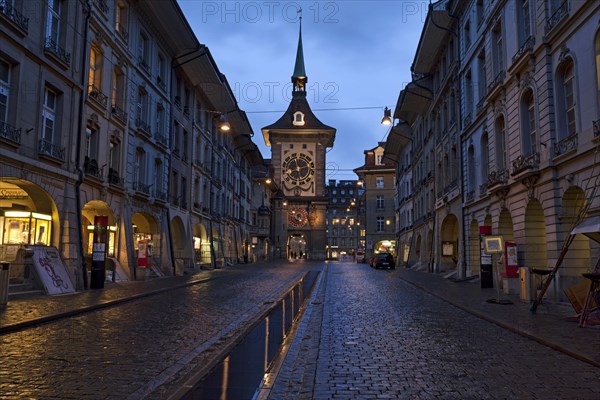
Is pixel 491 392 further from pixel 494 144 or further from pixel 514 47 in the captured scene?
pixel 494 144

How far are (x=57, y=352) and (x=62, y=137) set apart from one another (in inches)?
522

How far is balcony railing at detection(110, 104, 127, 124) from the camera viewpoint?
966 inches

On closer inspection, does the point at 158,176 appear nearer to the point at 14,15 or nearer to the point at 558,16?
the point at 14,15

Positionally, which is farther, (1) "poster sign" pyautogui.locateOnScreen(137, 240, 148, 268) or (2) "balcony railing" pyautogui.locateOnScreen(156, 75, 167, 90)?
(2) "balcony railing" pyautogui.locateOnScreen(156, 75, 167, 90)

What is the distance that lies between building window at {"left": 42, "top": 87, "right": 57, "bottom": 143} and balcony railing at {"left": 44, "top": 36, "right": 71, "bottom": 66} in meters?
1.22

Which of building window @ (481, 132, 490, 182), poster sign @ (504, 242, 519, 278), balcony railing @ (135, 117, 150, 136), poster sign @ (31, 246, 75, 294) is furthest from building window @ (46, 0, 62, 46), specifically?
building window @ (481, 132, 490, 182)

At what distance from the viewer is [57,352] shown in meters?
8.30

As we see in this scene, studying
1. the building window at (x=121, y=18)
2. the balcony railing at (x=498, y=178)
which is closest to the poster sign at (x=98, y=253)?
the building window at (x=121, y=18)

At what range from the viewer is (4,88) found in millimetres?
16547

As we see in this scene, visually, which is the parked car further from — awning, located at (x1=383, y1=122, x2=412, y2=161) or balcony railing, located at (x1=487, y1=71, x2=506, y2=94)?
balcony railing, located at (x1=487, y1=71, x2=506, y2=94)

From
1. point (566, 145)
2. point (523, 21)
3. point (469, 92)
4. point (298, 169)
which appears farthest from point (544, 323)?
point (298, 169)

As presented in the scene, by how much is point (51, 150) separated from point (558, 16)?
16969mm

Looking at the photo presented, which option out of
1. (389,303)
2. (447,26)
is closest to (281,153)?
(447,26)

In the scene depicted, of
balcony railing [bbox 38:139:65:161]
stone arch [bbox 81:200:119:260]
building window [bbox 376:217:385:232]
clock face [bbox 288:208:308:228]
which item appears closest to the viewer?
balcony railing [bbox 38:139:65:161]
